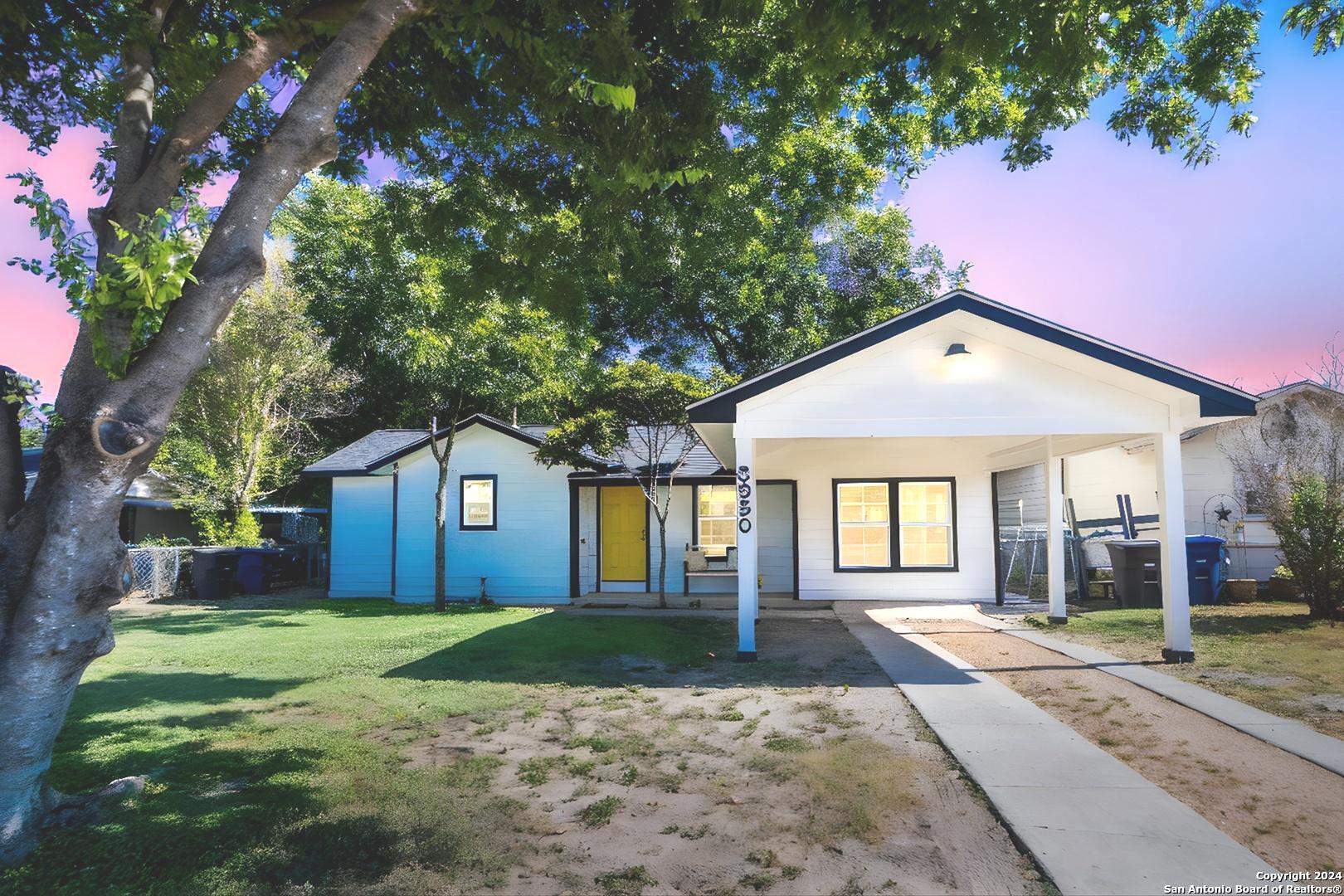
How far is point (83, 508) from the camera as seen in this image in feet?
11.4

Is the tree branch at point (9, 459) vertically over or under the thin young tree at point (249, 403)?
under

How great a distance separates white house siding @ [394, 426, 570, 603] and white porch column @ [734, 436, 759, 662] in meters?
7.97

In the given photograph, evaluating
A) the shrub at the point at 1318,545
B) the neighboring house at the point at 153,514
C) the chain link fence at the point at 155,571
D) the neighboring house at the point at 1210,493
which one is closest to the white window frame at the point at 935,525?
the neighboring house at the point at 1210,493

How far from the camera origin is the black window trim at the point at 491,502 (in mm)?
16594

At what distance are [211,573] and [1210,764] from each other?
19256mm

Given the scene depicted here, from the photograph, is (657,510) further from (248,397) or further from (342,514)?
(248,397)

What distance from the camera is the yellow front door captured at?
16891mm

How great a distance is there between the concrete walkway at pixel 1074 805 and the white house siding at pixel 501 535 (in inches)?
413

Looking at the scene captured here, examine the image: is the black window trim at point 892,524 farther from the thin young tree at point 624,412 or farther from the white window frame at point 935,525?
the thin young tree at point 624,412

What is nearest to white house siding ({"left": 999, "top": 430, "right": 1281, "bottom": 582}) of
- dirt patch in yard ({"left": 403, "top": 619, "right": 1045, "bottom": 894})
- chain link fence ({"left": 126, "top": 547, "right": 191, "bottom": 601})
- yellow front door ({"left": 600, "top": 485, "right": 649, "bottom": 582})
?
yellow front door ({"left": 600, "top": 485, "right": 649, "bottom": 582})

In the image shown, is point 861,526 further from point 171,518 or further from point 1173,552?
point 171,518

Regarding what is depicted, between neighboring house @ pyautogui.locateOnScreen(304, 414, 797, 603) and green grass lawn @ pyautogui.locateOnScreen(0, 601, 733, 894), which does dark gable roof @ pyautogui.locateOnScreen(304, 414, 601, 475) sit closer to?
neighboring house @ pyautogui.locateOnScreen(304, 414, 797, 603)

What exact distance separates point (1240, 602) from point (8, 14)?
18.0m

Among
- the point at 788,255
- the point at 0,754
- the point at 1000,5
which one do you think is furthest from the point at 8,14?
the point at 788,255
